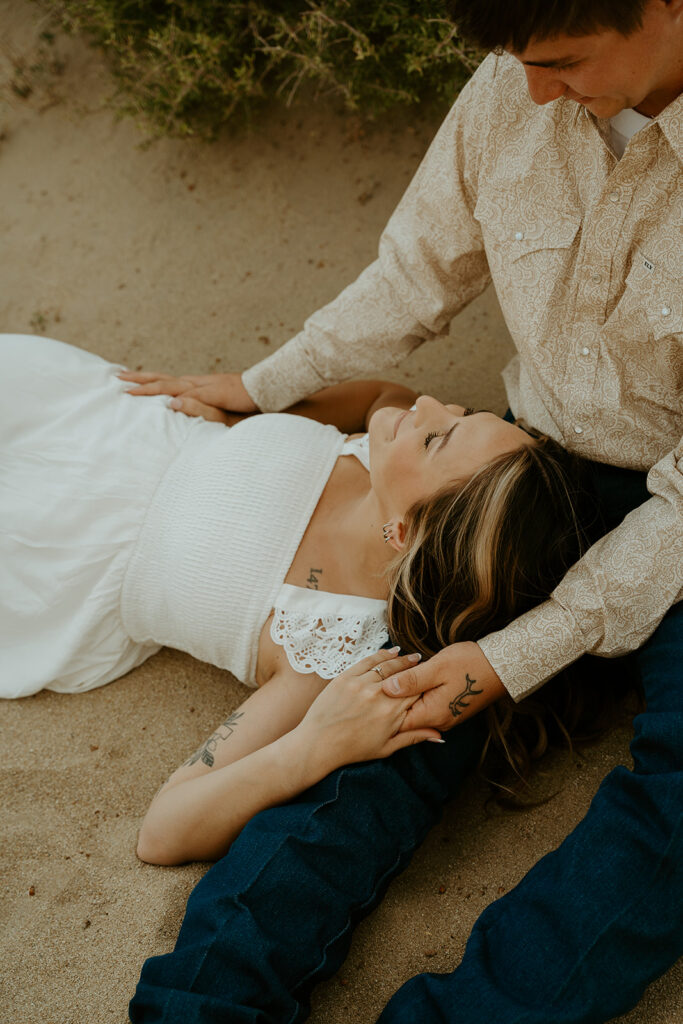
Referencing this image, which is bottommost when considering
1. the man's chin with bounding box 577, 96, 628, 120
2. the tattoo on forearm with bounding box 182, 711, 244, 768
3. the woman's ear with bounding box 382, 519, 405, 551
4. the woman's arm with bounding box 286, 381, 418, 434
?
the tattoo on forearm with bounding box 182, 711, 244, 768

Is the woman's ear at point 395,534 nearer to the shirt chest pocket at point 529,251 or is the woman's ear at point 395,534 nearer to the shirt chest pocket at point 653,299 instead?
the shirt chest pocket at point 529,251

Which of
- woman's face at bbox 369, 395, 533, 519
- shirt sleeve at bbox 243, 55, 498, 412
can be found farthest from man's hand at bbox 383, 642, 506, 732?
shirt sleeve at bbox 243, 55, 498, 412

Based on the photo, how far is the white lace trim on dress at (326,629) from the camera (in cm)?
208

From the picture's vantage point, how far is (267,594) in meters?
2.18

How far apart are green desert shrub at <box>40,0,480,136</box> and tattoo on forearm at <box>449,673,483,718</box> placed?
2.10 metres

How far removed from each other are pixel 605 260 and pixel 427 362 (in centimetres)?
138

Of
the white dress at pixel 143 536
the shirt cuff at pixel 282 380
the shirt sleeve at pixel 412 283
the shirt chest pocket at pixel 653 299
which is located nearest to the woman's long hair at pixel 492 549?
the white dress at pixel 143 536

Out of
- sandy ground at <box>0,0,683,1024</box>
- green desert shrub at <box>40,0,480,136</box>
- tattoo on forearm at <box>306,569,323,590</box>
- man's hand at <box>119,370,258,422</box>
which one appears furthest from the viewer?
green desert shrub at <box>40,0,480,136</box>

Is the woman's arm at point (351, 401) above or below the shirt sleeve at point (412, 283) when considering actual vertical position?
below

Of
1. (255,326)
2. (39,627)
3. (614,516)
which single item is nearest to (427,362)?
(255,326)

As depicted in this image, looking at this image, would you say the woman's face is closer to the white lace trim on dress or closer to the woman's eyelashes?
the woman's eyelashes

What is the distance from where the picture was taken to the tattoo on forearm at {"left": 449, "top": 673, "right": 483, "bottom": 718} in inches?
75.2

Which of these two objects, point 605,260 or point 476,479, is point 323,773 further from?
point 605,260

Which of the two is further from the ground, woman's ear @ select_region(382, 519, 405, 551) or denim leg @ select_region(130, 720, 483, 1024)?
woman's ear @ select_region(382, 519, 405, 551)
